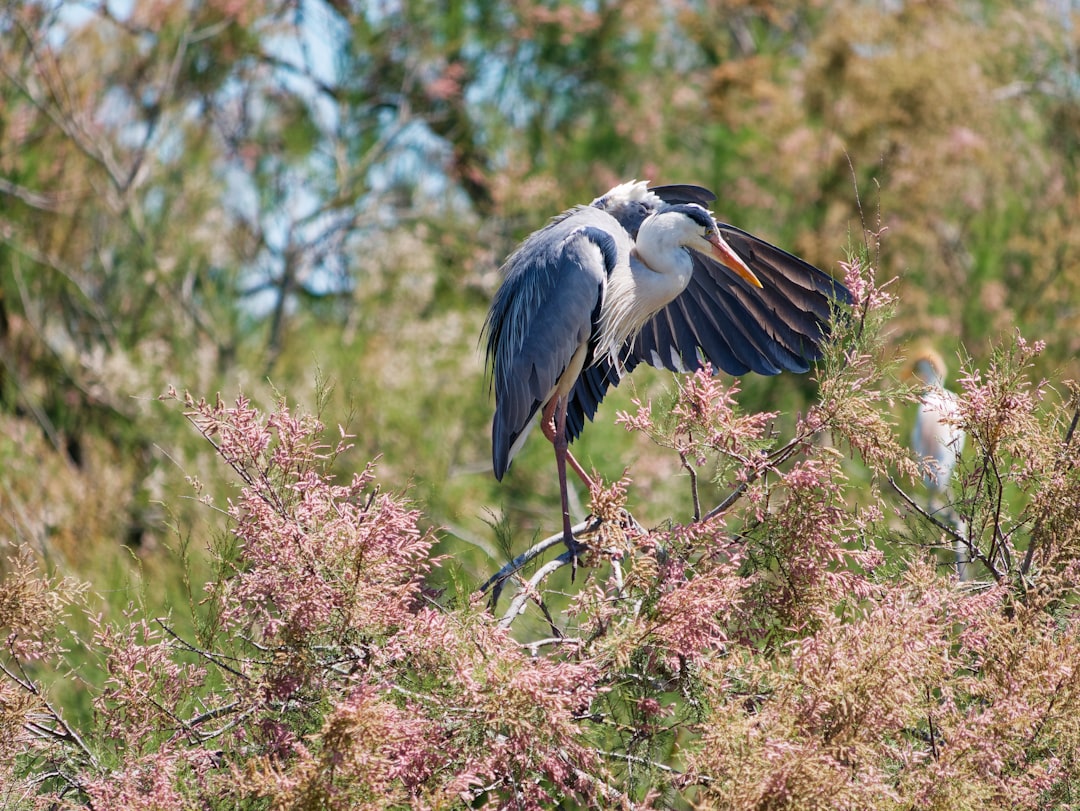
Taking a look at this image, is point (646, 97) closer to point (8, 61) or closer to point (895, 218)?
point (895, 218)

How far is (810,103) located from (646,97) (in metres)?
2.46

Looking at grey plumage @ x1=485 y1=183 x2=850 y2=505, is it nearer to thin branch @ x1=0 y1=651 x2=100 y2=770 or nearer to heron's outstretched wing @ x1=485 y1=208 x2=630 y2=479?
heron's outstretched wing @ x1=485 y1=208 x2=630 y2=479

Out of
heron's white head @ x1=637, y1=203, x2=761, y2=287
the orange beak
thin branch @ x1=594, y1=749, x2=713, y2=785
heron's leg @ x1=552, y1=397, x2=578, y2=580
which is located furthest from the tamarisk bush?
heron's white head @ x1=637, y1=203, x2=761, y2=287

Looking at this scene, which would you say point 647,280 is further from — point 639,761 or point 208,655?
point 208,655

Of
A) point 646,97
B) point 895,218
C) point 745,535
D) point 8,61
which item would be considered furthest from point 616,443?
point 745,535

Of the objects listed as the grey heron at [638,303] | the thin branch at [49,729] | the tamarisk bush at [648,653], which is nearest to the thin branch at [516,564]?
the tamarisk bush at [648,653]

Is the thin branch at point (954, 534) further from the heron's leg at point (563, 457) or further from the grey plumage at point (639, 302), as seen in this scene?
the grey plumage at point (639, 302)

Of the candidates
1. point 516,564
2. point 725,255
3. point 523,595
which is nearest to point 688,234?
point 725,255

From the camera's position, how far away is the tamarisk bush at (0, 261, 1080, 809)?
2.70 m

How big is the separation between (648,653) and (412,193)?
9947 millimetres

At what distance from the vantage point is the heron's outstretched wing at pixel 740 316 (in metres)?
4.73

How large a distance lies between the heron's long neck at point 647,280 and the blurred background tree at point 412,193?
433 centimetres

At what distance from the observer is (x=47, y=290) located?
11398 mm

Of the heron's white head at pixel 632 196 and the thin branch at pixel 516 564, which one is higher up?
the heron's white head at pixel 632 196
